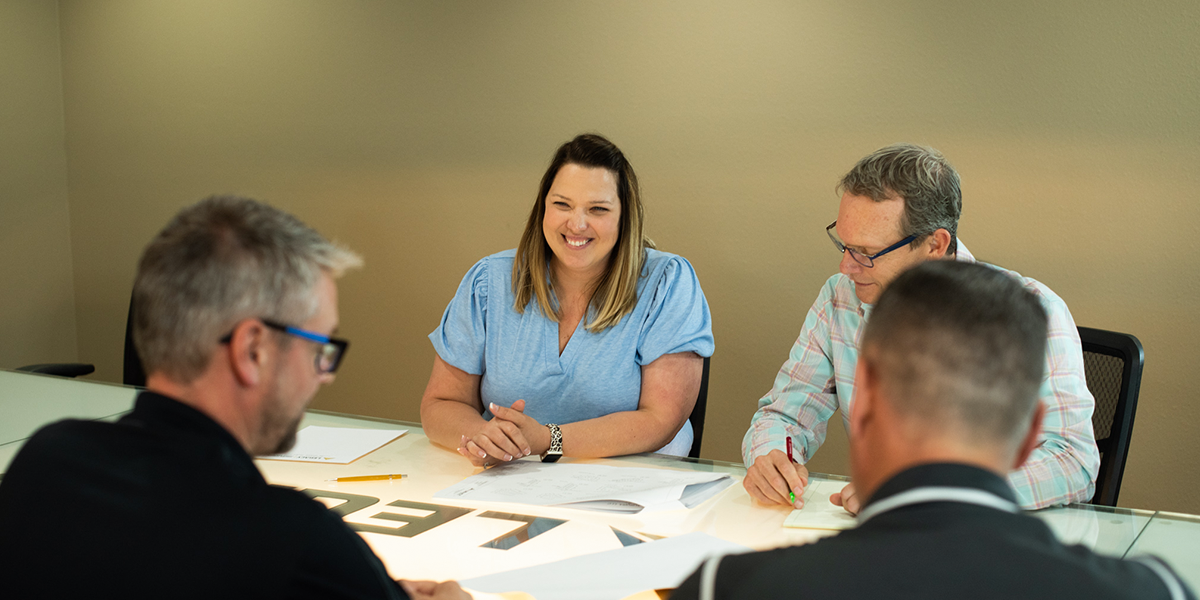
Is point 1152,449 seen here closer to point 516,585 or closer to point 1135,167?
point 1135,167

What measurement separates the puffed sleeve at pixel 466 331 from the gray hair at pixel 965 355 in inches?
62.2

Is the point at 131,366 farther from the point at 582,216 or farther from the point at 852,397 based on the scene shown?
the point at 852,397

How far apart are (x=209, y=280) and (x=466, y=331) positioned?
1.38m

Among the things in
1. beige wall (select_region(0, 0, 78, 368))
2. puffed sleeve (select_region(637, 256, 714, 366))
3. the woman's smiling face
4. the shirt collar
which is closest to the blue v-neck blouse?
puffed sleeve (select_region(637, 256, 714, 366))

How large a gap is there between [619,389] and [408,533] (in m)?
0.84

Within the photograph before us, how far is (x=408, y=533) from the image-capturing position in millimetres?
1488

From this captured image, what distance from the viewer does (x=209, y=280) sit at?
3.00ft

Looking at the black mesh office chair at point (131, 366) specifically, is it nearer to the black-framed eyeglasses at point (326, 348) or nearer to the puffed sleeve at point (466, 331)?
the puffed sleeve at point (466, 331)

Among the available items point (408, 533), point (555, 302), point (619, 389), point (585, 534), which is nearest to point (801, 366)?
point (619, 389)

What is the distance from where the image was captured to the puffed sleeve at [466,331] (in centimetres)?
228

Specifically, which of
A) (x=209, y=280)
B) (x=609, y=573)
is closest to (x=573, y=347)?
(x=609, y=573)

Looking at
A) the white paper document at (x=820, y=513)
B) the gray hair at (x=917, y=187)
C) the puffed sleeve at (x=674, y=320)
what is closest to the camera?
the white paper document at (x=820, y=513)

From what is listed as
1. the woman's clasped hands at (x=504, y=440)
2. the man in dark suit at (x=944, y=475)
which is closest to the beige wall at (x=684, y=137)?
the woman's clasped hands at (x=504, y=440)

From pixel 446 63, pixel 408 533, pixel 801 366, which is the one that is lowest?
pixel 408 533
